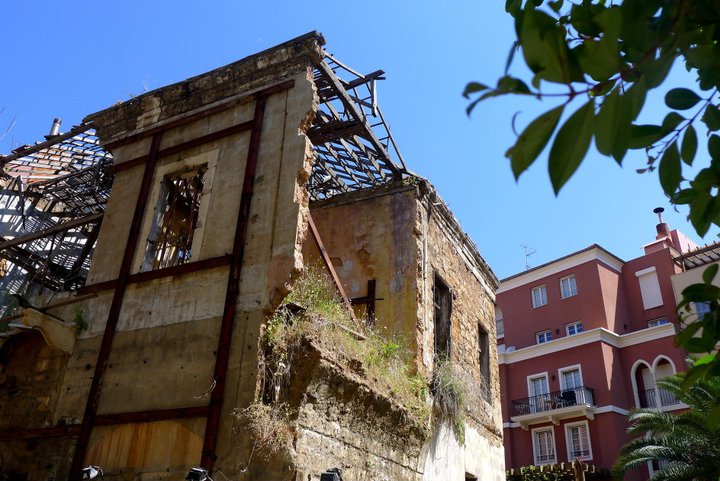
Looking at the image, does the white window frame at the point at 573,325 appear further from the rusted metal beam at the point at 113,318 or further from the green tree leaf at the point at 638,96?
the green tree leaf at the point at 638,96

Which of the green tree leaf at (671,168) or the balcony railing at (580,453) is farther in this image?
the balcony railing at (580,453)

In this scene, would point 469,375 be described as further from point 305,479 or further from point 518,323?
point 518,323

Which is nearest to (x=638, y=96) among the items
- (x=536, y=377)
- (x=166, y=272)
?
(x=166, y=272)

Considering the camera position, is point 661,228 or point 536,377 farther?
point 661,228

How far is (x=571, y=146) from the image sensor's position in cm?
154

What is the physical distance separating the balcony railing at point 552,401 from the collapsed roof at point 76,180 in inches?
796

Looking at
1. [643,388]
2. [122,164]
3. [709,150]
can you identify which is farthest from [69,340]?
[643,388]

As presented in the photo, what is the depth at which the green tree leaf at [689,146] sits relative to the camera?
6.45 ft

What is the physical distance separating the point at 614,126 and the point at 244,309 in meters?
6.62

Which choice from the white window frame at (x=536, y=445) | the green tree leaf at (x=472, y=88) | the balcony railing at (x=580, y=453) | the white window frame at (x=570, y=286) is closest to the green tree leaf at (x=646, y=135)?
the green tree leaf at (x=472, y=88)

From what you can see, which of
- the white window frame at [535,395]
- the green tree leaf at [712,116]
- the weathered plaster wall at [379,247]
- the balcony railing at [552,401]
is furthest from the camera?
the white window frame at [535,395]

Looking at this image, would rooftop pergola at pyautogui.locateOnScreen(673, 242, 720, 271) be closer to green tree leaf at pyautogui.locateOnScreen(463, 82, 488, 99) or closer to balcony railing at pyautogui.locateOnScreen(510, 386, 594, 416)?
balcony railing at pyautogui.locateOnScreen(510, 386, 594, 416)

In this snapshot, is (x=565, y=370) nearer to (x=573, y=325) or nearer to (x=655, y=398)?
(x=573, y=325)

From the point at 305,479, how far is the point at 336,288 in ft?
10.9
